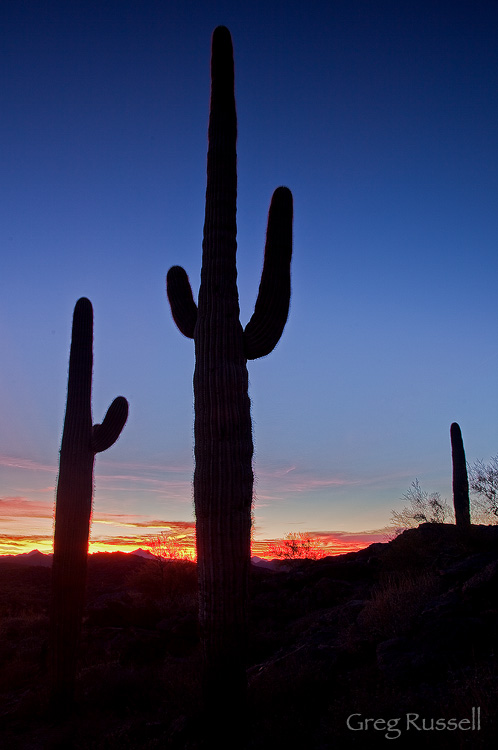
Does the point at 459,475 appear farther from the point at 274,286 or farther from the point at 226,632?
the point at 226,632

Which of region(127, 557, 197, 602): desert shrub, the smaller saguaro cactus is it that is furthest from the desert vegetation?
the smaller saguaro cactus

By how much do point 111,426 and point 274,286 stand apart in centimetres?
508

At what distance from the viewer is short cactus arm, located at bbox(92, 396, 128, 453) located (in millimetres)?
9959

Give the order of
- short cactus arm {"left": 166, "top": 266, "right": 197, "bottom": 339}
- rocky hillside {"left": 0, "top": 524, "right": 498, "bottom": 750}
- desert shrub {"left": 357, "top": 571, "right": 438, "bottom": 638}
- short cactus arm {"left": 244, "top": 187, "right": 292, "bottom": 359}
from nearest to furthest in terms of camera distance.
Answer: rocky hillside {"left": 0, "top": 524, "right": 498, "bottom": 750} → short cactus arm {"left": 244, "top": 187, "right": 292, "bottom": 359} → short cactus arm {"left": 166, "top": 266, "right": 197, "bottom": 339} → desert shrub {"left": 357, "top": 571, "right": 438, "bottom": 638}

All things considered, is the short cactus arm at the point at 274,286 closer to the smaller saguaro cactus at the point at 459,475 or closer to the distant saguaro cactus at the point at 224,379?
the distant saguaro cactus at the point at 224,379

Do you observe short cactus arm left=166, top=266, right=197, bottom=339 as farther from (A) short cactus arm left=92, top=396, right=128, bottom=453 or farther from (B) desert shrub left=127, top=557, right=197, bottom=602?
(B) desert shrub left=127, top=557, right=197, bottom=602

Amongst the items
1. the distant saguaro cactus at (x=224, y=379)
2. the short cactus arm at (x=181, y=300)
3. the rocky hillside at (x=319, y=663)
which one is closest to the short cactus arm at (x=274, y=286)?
the distant saguaro cactus at (x=224, y=379)

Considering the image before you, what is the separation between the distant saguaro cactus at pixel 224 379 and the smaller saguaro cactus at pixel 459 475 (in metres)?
14.3

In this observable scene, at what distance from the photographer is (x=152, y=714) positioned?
24.4 ft

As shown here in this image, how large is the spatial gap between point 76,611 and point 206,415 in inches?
217

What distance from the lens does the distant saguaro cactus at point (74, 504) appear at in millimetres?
8688

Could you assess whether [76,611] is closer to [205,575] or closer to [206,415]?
[205,575]

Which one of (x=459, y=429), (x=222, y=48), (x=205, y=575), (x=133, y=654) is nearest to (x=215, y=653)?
(x=205, y=575)

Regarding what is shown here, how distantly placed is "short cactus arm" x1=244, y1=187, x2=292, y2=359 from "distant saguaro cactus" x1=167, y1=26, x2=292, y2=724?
15mm
